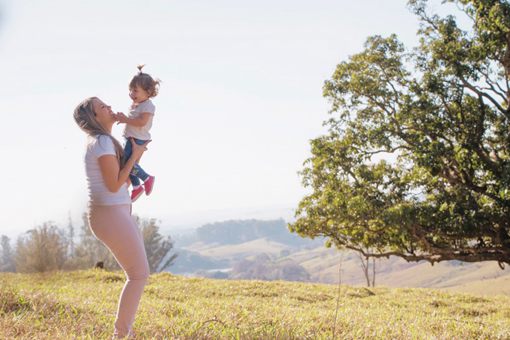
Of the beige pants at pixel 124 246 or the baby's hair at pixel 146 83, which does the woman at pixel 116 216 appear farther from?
the baby's hair at pixel 146 83

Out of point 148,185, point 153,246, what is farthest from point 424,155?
point 153,246

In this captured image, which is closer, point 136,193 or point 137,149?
point 137,149

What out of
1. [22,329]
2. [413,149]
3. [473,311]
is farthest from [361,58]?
[22,329]

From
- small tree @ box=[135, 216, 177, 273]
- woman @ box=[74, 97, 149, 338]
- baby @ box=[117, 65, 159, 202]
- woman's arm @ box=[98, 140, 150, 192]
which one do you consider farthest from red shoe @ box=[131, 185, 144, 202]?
small tree @ box=[135, 216, 177, 273]

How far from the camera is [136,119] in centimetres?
534

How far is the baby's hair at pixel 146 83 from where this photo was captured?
218 inches

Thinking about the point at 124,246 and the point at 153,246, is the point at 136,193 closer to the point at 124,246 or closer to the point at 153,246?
the point at 124,246

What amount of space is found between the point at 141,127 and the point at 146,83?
52 cm

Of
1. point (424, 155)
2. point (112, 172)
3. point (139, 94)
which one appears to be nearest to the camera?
point (112, 172)

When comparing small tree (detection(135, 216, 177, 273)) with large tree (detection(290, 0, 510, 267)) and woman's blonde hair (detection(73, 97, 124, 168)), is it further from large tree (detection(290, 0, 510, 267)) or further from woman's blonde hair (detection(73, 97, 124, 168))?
woman's blonde hair (detection(73, 97, 124, 168))

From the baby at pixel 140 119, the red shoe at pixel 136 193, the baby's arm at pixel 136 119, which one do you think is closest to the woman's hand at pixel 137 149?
the baby at pixel 140 119

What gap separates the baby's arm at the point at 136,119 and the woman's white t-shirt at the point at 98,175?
40 centimetres

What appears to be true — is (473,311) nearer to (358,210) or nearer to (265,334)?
(358,210)

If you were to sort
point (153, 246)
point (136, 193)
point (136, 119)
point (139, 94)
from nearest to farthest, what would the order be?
point (136, 119), point (139, 94), point (136, 193), point (153, 246)
